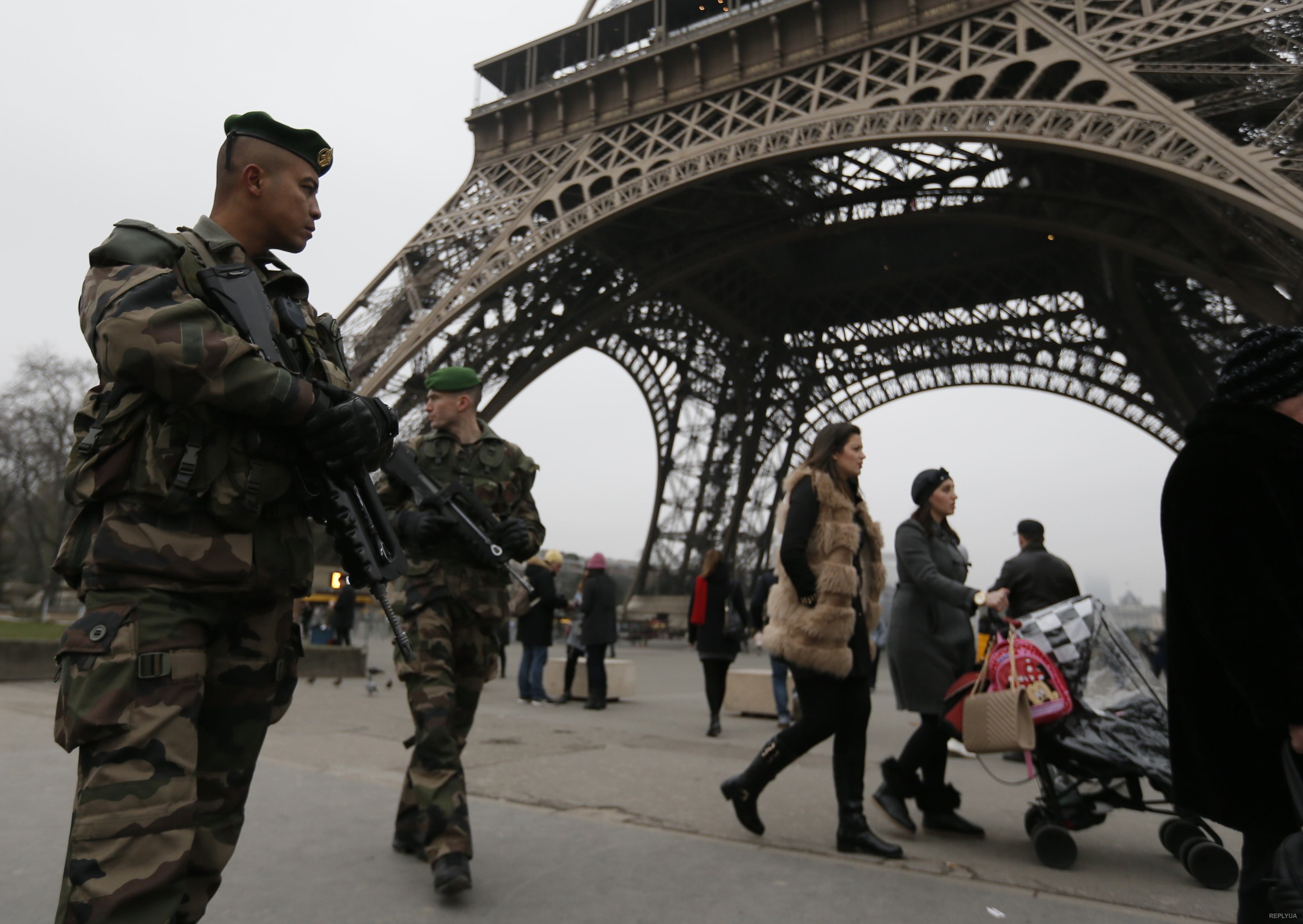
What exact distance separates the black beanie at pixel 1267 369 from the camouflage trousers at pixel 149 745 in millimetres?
2227

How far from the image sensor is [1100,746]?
145 inches

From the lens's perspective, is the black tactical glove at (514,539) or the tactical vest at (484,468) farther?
the tactical vest at (484,468)

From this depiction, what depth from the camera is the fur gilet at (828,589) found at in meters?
3.71

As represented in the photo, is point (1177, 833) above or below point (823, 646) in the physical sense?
below

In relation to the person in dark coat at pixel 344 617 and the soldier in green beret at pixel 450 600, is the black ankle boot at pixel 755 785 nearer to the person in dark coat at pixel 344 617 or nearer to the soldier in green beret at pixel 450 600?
the soldier in green beret at pixel 450 600

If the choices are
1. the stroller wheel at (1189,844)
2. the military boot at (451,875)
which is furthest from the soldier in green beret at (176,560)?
the stroller wheel at (1189,844)

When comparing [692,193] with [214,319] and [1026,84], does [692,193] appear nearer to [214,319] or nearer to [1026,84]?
[1026,84]

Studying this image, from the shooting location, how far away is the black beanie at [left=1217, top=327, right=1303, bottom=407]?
2.02 m

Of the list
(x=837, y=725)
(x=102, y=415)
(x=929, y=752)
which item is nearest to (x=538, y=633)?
(x=929, y=752)

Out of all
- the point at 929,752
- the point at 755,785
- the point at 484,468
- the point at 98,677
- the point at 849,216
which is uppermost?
the point at 849,216

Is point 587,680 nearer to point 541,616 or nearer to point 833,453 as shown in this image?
point 541,616

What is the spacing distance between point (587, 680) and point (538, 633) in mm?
789

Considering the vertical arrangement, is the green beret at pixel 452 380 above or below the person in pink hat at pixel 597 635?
above

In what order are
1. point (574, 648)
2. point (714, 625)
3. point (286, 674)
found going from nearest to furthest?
point (286, 674)
point (714, 625)
point (574, 648)
